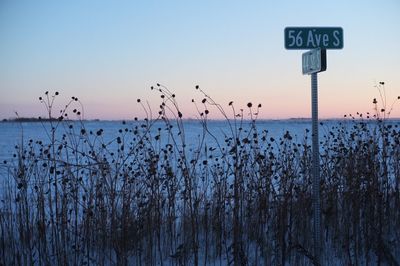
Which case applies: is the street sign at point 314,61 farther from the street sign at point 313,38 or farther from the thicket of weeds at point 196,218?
the thicket of weeds at point 196,218

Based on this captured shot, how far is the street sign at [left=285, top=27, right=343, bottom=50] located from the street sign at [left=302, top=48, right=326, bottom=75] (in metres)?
0.09

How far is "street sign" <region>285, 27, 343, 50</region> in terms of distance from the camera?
3537mm

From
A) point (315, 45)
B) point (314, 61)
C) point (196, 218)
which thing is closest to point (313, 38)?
point (315, 45)

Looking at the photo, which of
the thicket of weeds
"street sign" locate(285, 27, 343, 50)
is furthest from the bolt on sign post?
the thicket of weeds

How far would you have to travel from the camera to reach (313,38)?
355 centimetres

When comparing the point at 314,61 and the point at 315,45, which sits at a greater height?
the point at 315,45

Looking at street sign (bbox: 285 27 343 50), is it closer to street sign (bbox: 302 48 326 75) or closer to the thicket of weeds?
street sign (bbox: 302 48 326 75)

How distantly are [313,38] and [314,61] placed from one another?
9.3 inches

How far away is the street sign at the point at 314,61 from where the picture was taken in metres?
3.35

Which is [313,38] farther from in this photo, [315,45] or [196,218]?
[196,218]

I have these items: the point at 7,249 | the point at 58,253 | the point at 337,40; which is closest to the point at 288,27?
the point at 337,40

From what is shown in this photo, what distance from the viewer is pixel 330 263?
407 cm

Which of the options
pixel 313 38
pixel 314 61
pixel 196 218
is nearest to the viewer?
pixel 314 61

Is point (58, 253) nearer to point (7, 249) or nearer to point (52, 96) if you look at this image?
point (7, 249)
